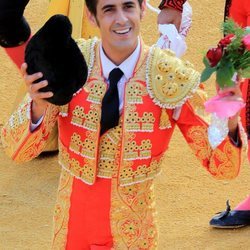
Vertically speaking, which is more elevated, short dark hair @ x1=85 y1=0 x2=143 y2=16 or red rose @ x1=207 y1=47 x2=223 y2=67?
short dark hair @ x1=85 y1=0 x2=143 y2=16

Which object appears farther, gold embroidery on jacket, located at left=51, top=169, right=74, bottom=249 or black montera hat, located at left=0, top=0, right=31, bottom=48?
gold embroidery on jacket, located at left=51, top=169, right=74, bottom=249

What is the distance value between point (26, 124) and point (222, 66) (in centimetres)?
83

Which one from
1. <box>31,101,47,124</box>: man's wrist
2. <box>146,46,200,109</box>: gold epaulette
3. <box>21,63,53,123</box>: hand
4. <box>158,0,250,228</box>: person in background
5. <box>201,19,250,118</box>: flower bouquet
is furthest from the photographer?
<box>158,0,250,228</box>: person in background

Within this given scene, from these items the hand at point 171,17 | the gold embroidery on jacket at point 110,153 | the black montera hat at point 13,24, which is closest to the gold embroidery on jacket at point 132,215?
the gold embroidery on jacket at point 110,153

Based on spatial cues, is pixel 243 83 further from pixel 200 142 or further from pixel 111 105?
pixel 111 105

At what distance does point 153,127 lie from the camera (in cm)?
348

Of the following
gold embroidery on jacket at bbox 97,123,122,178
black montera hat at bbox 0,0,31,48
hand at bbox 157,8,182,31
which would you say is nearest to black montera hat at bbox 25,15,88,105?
black montera hat at bbox 0,0,31,48

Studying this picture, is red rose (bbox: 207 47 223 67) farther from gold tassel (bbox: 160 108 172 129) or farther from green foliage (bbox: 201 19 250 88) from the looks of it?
gold tassel (bbox: 160 108 172 129)

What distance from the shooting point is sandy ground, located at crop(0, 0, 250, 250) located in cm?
508

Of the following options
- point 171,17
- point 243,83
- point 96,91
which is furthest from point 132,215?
point 171,17

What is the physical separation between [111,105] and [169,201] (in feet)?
6.82

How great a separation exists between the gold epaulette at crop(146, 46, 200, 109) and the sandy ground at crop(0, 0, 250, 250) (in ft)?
5.61

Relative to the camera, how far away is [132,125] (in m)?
3.47

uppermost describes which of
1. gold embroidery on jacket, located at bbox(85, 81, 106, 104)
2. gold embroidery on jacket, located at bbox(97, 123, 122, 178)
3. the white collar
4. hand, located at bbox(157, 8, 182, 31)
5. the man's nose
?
the man's nose
